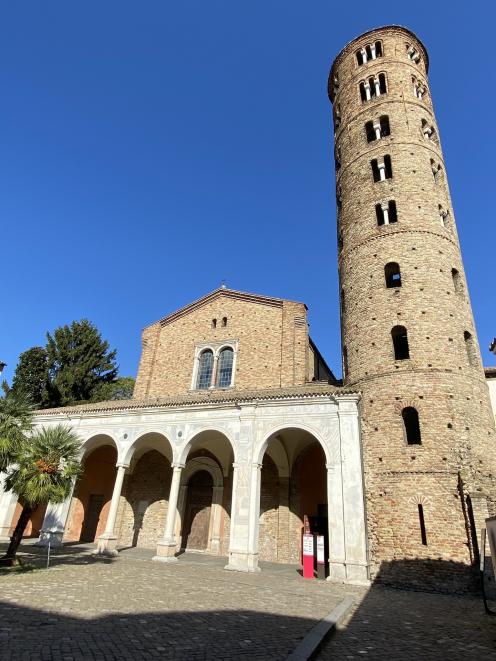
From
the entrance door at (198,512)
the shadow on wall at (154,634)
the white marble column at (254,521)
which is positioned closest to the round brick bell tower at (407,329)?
the white marble column at (254,521)

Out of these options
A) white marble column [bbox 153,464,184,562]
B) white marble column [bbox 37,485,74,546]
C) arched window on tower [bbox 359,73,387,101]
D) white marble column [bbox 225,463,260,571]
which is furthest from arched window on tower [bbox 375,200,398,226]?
white marble column [bbox 37,485,74,546]

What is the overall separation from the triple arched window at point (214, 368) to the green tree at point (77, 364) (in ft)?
41.0

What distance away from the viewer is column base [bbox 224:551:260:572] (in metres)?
13.0

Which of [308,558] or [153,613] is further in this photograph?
[308,558]

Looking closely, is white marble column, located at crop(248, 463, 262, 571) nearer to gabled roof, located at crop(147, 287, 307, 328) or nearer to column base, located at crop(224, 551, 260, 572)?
column base, located at crop(224, 551, 260, 572)

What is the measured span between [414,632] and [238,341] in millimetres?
15459

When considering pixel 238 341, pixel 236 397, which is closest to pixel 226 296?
pixel 238 341

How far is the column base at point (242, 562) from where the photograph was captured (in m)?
13.0

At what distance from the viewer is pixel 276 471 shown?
696 inches

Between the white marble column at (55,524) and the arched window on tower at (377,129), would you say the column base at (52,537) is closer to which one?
the white marble column at (55,524)

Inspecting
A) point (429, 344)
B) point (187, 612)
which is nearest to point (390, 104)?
point (429, 344)

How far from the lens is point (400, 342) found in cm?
1641

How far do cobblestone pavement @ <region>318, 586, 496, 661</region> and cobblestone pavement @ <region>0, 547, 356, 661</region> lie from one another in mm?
672

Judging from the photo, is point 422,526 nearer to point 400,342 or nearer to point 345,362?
point 345,362
